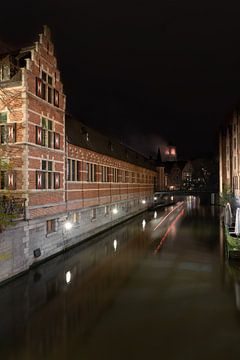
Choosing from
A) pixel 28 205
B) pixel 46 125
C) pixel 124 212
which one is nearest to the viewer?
pixel 28 205

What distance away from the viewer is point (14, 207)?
1577 centimetres

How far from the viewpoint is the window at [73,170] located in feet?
76.3

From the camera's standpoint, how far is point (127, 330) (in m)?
9.81

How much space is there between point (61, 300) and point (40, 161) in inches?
363

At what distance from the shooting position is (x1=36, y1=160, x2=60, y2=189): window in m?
18.1

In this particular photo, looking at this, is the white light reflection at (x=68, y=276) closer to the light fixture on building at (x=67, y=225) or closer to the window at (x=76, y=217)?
the light fixture on building at (x=67, y=225)

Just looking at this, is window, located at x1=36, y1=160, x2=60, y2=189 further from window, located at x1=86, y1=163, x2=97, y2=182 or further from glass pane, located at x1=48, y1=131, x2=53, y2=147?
window, located at x1=86, y1=163, x2=97, y2=182

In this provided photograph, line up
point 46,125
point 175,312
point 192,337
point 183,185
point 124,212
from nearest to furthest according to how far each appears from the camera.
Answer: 1. point 192,337
2. point 175,312
3. point 46,125
4. point 124,212
5. point 183,185

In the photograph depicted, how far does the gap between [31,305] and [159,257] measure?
10.1 m

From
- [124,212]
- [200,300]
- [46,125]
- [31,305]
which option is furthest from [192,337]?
[124,212]

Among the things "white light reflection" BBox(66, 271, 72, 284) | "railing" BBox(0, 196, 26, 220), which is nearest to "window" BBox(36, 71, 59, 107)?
"railing" BBox(0, 196, 26, 220)

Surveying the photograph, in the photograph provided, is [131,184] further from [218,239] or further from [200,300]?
[200,300]

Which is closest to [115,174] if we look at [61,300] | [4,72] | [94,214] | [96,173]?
[96,173]

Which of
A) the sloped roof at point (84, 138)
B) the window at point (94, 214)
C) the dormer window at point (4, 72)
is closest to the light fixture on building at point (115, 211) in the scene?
the window at point (94, 214)
